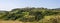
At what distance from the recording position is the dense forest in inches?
150

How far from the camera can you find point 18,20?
3.87 meters

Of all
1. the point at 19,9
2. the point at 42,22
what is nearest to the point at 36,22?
the point at 42,22

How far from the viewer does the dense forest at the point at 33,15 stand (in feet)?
12.5

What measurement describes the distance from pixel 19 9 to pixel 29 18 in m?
0.49

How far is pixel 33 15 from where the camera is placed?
3920 millimetres

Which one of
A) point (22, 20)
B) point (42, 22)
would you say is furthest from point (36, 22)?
point (22, 20)

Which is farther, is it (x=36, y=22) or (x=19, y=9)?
(x=19, y=9)

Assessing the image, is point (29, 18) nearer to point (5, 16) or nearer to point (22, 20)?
point (22, 20)

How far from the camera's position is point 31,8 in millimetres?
4039

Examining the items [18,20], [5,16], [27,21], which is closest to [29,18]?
[27,21]

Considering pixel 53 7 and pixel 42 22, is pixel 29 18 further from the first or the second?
pixel 53 7

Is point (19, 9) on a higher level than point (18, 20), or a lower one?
higher

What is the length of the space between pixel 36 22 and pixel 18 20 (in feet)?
1.93

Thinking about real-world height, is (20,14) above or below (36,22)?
above
